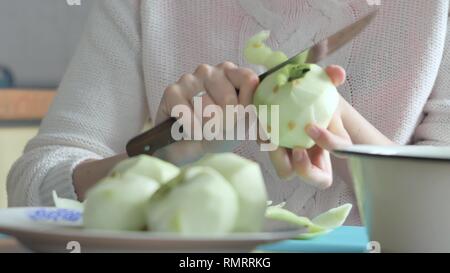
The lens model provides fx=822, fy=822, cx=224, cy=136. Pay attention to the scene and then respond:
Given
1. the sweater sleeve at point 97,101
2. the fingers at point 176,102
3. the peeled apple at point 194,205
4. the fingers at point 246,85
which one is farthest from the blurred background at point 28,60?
the peeled apple at point 194,205

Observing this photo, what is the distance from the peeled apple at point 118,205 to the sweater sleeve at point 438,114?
0.70m

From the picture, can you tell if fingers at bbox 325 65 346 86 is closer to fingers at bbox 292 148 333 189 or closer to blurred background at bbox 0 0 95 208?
fingers at bbox 292 148 333 189

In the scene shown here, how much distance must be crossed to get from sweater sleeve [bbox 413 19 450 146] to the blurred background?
3.80ft

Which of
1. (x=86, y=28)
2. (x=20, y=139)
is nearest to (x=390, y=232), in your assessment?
(x=86, y=28)

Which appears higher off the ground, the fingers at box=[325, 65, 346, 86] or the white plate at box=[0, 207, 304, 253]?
the fingers at box=[325, 65, 346, 86]

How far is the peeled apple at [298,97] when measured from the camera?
1.82 feet

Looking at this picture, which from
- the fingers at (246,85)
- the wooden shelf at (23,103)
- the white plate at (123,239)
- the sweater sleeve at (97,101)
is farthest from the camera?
the wooden shelf at (23,103)

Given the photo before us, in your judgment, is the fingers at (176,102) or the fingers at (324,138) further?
the fingers at (176,102)

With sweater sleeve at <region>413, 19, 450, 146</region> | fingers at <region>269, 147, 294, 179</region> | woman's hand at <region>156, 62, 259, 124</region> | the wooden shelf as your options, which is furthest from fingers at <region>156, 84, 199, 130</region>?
the wooden shelf

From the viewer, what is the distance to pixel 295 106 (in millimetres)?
555

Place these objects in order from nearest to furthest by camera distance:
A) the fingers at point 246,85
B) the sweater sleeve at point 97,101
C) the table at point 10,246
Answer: the table at point 10,246 < the fingers at point 246,85 < the sweater sleeve at point 97,101

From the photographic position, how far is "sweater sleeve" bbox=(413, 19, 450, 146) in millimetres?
1056

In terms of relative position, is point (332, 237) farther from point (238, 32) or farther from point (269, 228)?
point (238, 32)

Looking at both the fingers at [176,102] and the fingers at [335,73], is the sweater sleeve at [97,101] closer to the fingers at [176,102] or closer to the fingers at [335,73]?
the fingers at [176,102]
